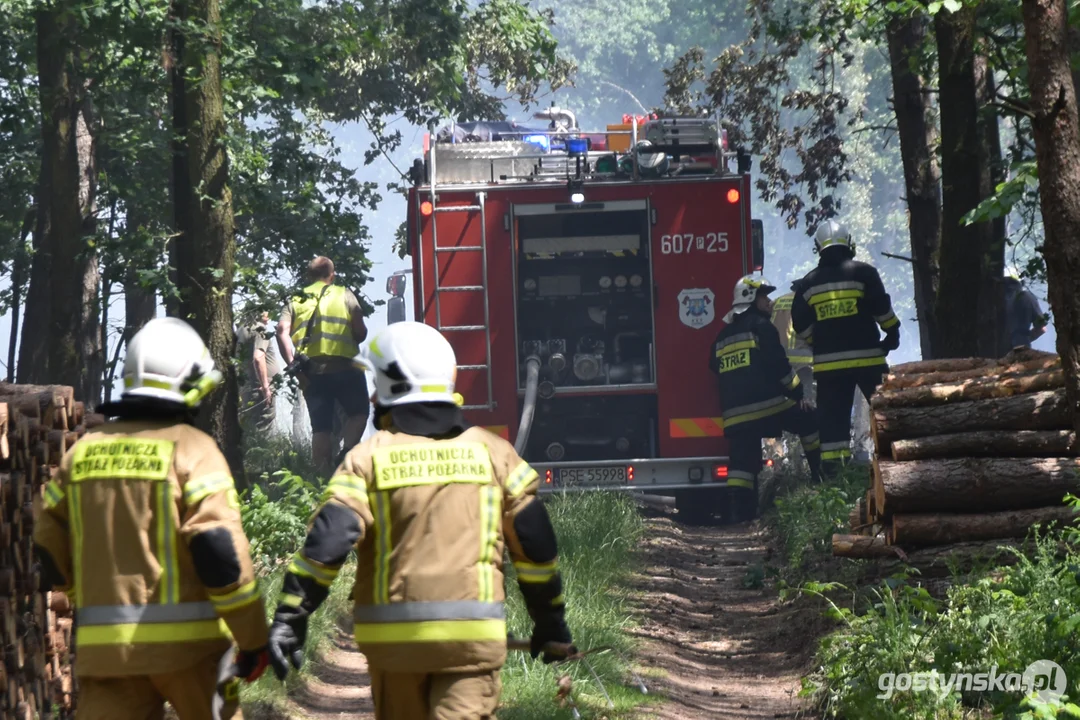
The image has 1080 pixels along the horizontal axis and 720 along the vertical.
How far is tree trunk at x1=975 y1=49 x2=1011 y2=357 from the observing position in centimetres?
961

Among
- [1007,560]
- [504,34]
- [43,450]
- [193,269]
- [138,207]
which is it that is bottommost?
[1007,560]

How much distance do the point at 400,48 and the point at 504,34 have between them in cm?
353

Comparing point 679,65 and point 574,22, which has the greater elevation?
point 574,22

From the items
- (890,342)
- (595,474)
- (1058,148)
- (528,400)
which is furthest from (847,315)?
(1058,148)

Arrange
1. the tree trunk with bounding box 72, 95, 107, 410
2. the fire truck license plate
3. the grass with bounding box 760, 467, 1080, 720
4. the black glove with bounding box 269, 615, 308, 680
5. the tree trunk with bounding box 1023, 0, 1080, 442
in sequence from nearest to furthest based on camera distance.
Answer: the black glove with bounding box 269, 615, 308, 680 → the grass with bounding box 760, 467, 1080, 720 → the tree trunk with bounding box 1023, 0, 1080, 442 → the tree trunk with bounding box 72, 95, 107, 410 → the fire truck license plate

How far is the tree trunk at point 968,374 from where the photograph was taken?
7.64 meters

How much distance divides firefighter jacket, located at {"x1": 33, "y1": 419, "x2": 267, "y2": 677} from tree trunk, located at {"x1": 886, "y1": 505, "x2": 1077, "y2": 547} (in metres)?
3.88

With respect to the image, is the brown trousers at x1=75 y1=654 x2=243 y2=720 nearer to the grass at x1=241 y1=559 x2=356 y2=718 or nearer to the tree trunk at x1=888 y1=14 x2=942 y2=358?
the grass at x1=241 y1=559 x2=356 y2=718

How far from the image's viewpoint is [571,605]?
8266mm

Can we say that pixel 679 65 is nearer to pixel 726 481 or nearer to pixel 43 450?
pixel 726 481

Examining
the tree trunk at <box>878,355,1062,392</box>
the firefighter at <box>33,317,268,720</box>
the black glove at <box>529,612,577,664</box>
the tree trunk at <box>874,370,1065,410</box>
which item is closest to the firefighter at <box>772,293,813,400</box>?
the tree trunk at <box>878,355,1062,392</box>

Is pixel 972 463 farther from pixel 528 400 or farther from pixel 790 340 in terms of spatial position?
pixel 790 340

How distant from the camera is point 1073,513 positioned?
6867 mm

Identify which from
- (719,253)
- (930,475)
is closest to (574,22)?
(719,253)
